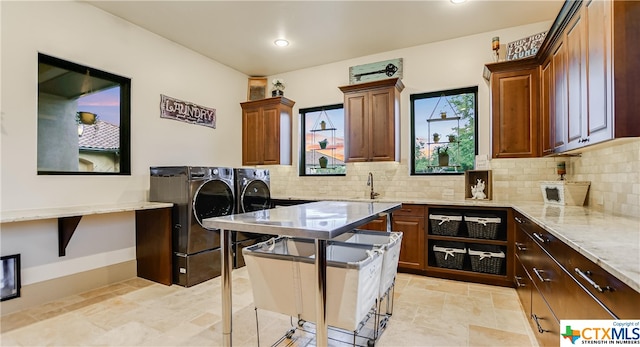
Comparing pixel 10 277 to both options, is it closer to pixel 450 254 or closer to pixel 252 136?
pixel 252 136

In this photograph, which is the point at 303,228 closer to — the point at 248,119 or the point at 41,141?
the point at 41,141

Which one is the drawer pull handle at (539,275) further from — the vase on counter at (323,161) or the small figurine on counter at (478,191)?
the vase on counter at (323,161)

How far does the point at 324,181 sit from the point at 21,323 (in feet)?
11.5

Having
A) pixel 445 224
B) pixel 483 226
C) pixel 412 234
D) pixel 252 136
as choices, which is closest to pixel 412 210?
pixel 412 234

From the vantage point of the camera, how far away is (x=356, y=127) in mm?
4102

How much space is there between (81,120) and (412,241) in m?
3.77

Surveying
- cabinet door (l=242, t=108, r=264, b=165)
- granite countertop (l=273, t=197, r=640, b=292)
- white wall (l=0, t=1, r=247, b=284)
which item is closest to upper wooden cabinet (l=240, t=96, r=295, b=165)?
cabinet door (l=242, t=108, r=264, b=165)

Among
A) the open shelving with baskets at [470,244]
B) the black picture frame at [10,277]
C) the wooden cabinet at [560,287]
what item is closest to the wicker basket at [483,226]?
the open shelving with baskets at [470,244]

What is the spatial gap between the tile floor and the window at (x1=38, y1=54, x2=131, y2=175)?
1288 millimetres

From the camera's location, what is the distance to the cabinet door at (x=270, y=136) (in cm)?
469

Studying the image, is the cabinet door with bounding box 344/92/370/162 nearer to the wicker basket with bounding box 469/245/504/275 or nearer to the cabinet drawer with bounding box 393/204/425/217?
the cabinet drawer with bounding box 393/204/425/217

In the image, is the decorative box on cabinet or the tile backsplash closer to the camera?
the tile backsplash

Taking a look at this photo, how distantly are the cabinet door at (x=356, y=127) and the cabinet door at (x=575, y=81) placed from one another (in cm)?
212

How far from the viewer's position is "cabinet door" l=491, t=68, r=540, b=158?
3.17m
